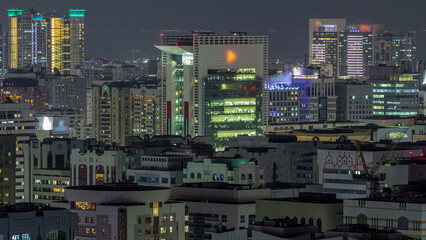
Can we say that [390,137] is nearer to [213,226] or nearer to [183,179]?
[183,179]

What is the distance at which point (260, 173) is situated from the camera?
12169 centimetres

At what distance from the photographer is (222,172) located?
11900 cm

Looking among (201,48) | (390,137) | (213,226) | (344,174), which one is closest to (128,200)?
(213,226)

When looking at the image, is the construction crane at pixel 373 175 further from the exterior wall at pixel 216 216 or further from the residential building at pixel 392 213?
the residential building at pixel 392 213

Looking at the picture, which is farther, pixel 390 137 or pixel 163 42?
pixel 163 42

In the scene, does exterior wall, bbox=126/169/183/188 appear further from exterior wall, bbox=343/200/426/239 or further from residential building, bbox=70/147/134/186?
exterior wall, bbox=343/200/426/239

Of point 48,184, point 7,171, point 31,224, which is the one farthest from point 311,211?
point 48,184

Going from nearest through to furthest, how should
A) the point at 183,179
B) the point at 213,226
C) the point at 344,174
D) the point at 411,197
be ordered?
1. the point at 411,197
2. the point at 213,226
3. the point at 344,174
4. the point at 183,179

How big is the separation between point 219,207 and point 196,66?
68891 millimetres

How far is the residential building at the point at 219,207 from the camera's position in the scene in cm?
9794

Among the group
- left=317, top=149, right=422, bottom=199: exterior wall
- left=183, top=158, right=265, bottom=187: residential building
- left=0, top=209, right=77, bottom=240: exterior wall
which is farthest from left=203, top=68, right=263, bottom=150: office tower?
left=0, top=209, right=77, bottom=240: exterior wall

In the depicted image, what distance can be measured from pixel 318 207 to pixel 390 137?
65126 millimetres

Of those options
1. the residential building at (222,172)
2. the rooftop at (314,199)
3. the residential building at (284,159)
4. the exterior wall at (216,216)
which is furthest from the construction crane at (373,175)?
the residential building at (284,159)

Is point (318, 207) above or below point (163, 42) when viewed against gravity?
below
